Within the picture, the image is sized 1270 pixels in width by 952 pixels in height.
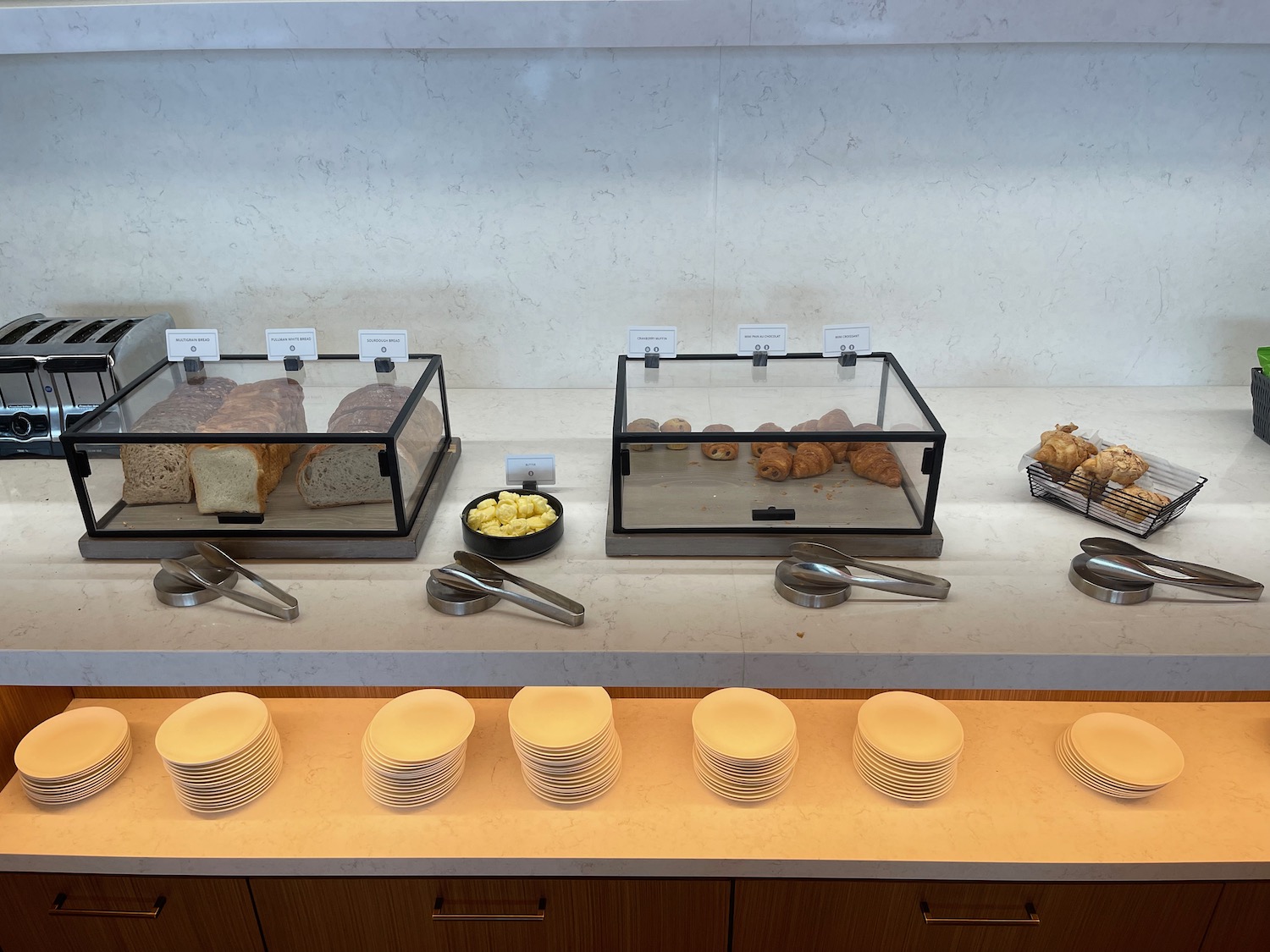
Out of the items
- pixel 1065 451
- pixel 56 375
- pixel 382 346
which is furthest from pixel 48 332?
pixel 1065 451

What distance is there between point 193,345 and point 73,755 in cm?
73

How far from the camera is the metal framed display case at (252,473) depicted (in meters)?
→ 1.34

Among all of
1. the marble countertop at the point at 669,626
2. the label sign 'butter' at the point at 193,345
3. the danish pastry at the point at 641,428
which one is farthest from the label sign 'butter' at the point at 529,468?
the label sign 'butter' at the point at 193,345

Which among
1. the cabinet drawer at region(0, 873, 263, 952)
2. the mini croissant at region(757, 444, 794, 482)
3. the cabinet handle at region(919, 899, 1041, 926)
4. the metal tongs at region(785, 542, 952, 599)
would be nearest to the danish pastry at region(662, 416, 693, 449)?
the mini croissant at region(757, 444, 794, 482)

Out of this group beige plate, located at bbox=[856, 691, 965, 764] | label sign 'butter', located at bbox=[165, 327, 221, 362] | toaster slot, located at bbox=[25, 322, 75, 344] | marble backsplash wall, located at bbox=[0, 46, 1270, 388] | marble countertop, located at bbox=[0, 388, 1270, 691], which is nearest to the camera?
marble countertop, located at bbox=[0, 388, 1270, 691]

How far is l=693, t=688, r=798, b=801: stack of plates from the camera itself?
141cm

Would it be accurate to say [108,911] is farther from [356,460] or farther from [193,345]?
[193,345]

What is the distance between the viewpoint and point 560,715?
1.50 m

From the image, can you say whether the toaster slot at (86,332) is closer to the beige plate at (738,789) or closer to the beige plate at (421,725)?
the beige plate at (421,725)

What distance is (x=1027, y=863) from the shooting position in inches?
53.0

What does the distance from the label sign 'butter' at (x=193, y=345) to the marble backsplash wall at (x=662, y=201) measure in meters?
0.49

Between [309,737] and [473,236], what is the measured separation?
1.12 metres

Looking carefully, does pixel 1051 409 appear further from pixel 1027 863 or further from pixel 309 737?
pixel 309 737

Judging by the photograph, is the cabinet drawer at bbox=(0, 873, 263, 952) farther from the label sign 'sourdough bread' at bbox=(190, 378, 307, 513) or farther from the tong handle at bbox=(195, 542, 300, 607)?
the label sign 'sourdough bread' at bbox=(190, 378, 307, 513)
